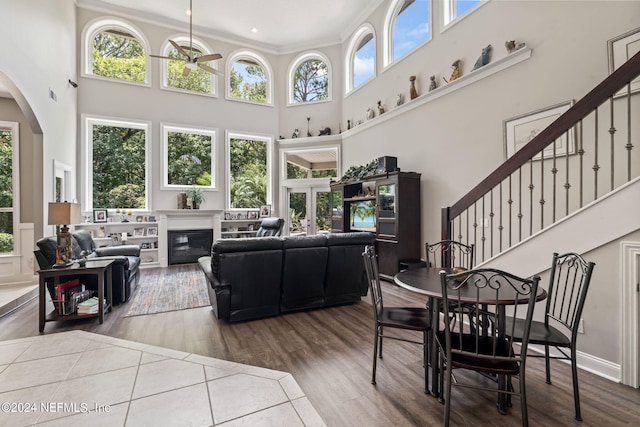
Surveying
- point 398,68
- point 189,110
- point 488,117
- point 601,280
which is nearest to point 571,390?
point 601,280

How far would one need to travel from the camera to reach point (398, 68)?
239 inches

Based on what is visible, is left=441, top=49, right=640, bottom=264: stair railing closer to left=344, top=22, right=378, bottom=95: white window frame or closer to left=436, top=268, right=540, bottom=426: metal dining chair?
left=436, top=268, right=540, bottom=426: metal dining chair

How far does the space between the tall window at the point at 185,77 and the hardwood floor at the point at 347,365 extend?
5744mm

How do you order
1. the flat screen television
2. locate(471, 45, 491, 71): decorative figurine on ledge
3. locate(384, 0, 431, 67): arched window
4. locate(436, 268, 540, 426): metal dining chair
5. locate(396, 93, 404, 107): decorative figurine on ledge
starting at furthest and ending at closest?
1. the flat screen television
2. locate(396, 93, 404, 107): decorative figurine on ledge
3. locate(384, 0, 431, 67): arched window
4. locate(471, 45, 491, 71): decorative figurine on ledge
5. locate(436, 268, 540, 426): metal dining chair

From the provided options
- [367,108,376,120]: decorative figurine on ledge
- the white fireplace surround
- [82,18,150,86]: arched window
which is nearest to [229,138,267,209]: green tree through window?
the white fireplace surround

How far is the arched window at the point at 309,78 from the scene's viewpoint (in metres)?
8.42

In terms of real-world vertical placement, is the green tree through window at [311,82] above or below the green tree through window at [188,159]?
above

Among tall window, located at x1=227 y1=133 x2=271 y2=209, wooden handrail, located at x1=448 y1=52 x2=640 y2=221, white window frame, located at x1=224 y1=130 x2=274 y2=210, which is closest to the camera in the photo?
wooden handrail, located at x1=448 y1=52 x2=640 y2=221

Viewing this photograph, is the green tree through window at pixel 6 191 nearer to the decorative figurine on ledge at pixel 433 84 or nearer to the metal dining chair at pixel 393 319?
the metal dining chair at pixel 393 319

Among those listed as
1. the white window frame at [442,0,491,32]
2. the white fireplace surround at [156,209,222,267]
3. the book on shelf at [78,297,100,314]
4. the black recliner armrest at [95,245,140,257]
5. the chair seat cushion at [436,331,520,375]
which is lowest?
the book on shelf at [78,297,100,314]

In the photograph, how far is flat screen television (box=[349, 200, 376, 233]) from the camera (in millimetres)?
6047

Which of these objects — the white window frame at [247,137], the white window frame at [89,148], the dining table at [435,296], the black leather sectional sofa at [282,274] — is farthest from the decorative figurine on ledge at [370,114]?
the white window frame at [89,148]

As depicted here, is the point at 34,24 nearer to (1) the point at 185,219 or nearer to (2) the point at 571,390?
(1) the point at 185,219

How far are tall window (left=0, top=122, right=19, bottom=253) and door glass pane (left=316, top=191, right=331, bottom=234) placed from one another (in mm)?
6028
